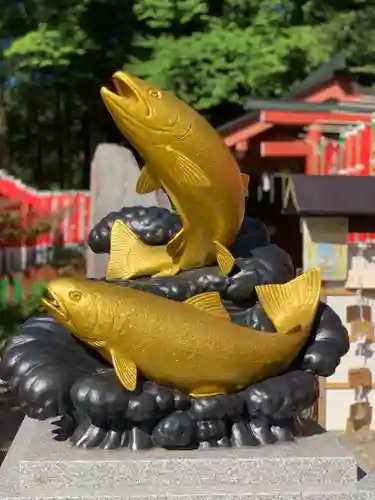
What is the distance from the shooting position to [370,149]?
15.3 feet

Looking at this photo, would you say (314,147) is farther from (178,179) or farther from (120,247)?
(178,179)

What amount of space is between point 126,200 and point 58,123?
11641 mm

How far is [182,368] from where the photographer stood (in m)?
1.83

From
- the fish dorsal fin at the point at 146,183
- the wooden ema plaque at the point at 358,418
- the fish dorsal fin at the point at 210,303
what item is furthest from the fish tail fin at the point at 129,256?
the wooden ema plaque at the point at 358,418

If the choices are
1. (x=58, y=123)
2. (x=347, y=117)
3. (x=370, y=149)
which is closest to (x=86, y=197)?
(x=347, y=117)

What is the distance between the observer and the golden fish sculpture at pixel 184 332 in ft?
5.88

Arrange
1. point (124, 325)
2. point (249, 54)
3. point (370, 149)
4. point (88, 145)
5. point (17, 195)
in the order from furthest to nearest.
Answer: point (88, 145)
point (249, 54)
point (17, 195)
point (370, 149)
point (124, 325)

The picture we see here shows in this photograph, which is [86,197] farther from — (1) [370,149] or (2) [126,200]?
(1) [370,149]

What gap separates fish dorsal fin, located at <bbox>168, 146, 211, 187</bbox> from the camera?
76.0 inches

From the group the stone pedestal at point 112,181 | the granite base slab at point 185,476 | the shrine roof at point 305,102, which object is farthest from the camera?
the stone pedestal at point 112,181

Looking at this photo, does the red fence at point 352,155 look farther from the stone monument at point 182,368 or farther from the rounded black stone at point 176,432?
the rounded black stone at point 176,432

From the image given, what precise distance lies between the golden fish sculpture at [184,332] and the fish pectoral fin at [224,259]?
12cm

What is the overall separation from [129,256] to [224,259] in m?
0.33

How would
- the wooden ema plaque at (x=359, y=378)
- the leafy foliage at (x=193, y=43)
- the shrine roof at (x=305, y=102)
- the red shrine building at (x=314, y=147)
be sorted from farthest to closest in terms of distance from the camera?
the leafy foliage at (x=193, y=43)
the shrine roof at (x=305, y=102)
the wooden ema plaque at (x=359, y=378)
the red shrine building at (x=314, y=147)
